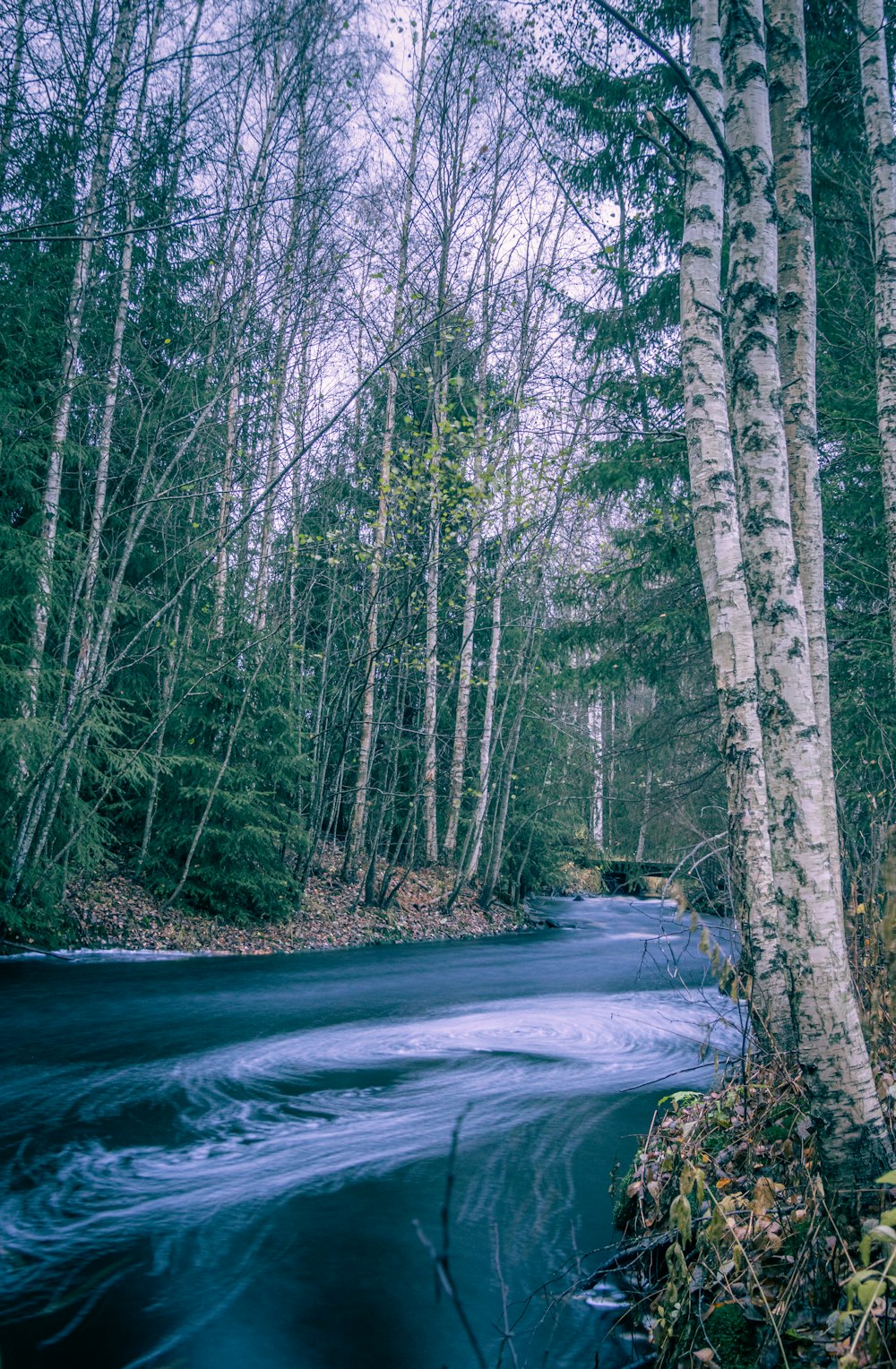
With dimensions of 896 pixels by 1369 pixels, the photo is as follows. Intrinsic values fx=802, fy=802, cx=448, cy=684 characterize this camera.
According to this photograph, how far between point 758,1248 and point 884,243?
6970mm

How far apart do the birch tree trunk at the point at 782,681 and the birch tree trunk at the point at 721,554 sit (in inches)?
13.5

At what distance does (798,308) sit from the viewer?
4.82 metres

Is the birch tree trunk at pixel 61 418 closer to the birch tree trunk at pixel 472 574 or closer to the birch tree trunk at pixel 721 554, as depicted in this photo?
the birch tree trunk at pixel 472 574

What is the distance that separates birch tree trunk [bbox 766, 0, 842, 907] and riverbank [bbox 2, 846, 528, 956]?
768cm

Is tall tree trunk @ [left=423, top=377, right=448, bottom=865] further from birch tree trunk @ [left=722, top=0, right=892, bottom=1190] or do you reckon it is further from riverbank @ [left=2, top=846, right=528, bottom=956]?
birch tree trunk @ [left=722, top=0, right=892, bottom=1190]

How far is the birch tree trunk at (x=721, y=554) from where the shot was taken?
148 inches

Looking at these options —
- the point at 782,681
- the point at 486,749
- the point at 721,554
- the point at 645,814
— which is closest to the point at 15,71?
the point at 721,554

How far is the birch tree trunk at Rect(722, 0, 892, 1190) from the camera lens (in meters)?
2.65

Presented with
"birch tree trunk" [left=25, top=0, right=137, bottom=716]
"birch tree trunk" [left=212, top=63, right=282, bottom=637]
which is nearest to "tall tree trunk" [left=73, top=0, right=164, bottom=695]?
"birch tree trunk" [left=25, top=0, right=137, bottom=716]

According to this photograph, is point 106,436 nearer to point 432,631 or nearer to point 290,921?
point 432,631

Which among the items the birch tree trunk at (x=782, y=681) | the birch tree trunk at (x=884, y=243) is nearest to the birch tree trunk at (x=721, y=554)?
the birch tree trunk at (x=782, y=681)

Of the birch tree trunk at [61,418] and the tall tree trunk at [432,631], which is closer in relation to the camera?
the birch tree trunk at [61,418]

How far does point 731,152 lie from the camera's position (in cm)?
367

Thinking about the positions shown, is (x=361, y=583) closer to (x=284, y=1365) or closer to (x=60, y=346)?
(x=60, y=346)
